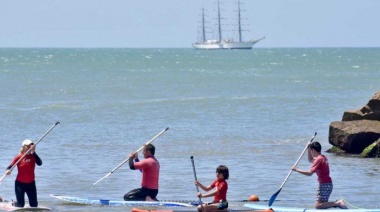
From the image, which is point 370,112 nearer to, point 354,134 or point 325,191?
point 354,134

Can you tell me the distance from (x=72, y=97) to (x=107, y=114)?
14015 mm

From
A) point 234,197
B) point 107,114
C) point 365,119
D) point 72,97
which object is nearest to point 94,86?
point 72,97

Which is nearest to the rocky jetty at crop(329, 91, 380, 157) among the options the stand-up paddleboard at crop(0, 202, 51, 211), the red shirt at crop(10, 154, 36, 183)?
the stand-up paddleboard at crop(0, 202, 51, 211)

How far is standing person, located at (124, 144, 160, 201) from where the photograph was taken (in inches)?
773

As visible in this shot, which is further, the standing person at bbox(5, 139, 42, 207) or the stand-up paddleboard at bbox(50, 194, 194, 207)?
the stand-up paddleboard at bbox(50, 194, 194, 207)

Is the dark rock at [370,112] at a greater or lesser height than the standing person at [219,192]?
lesser

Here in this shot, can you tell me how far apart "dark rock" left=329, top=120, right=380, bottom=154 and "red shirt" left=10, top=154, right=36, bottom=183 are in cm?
1040

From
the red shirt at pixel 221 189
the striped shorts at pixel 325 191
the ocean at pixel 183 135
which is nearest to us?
the red shirt at pixel 221 189

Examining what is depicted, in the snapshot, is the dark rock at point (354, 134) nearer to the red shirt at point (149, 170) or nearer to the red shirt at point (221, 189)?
the red shirt at point (149, 170)

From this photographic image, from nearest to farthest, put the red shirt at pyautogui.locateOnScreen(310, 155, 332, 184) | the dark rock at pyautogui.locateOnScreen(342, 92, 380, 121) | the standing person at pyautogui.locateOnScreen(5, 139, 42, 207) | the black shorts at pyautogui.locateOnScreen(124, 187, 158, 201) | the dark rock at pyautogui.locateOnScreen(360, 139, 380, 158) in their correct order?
the red shirt at pyautogui.locateOnScreen(310, 155, 332, 184) < the standing person at pyautogui.locateOnScreen(5, 139, 42, 207) < the black shorts at pyautogui.locateOnScreen(124, 187, 158, 201) < the dark rock at pyautogui.locateOnScreen(360, 139, 380, 158) < the dark rock at pyautogui.locateOnScreen(342, 92, 380, 121)

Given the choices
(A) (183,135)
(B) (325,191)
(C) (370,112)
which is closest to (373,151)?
(C) (370,112)

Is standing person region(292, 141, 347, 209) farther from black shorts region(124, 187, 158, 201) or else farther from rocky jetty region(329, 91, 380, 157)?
rocky jetty region(329, 91, 380, 157)

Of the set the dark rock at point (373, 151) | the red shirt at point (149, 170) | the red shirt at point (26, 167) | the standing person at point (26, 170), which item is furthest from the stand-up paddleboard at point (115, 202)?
the dark rock at point (373, 151)

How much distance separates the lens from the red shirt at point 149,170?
19.6 m
